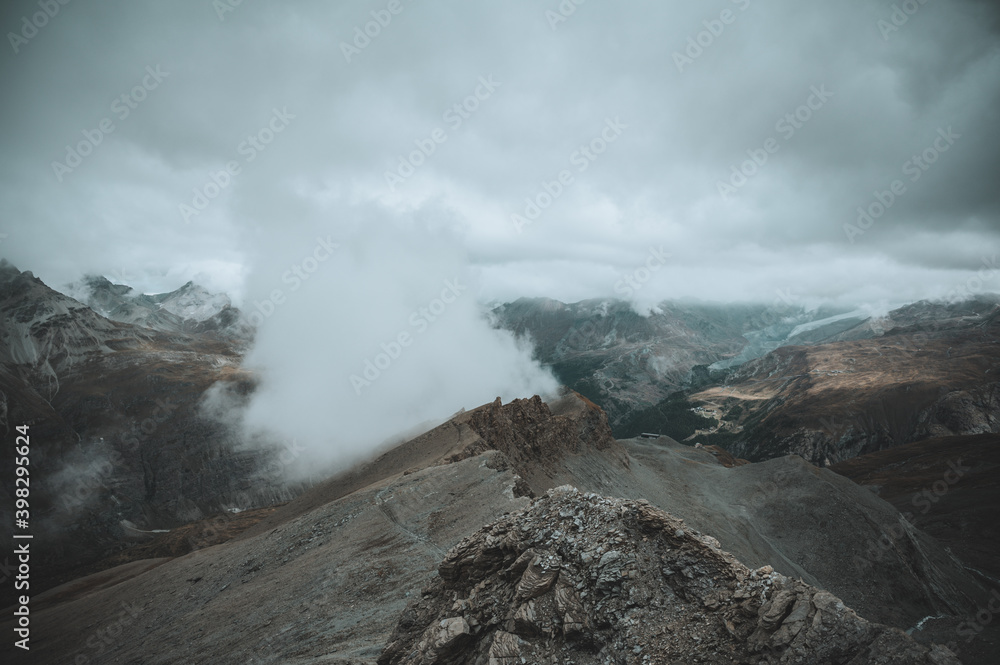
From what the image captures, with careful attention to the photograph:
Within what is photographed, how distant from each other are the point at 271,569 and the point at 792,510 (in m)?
88.3

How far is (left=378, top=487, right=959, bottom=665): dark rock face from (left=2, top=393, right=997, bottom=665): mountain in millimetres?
66

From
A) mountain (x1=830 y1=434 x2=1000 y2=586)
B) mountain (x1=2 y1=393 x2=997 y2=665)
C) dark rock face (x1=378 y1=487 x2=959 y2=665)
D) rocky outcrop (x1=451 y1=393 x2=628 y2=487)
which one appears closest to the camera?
dark rock face (x1=378 y1=487 x2=959 y2=665)

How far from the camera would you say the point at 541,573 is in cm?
1773

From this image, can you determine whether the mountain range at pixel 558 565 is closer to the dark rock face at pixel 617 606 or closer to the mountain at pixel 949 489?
the dark rock face at pixel 617 606

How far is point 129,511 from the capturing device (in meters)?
170

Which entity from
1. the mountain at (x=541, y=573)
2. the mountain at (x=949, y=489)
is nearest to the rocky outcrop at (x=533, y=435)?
the mountain at (x=541, y=573)

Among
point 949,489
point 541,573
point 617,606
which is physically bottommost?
point 949,489

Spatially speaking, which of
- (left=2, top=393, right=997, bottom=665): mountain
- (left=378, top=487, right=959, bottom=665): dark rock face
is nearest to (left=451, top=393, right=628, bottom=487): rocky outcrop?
(left=2, top=393, right=997, bottom=665): mountain

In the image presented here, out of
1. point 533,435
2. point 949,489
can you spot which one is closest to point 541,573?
point 533,435

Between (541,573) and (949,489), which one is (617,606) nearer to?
(541,573)

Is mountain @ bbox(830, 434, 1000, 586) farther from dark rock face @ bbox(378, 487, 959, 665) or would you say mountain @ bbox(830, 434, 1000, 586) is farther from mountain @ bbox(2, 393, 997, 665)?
dark rock face @ bbox(378, 487, 959, 665)

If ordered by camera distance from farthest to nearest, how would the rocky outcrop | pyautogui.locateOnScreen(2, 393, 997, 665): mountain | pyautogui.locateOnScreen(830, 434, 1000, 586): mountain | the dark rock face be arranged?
pyautogui.locateOnScreen(830, 434, 1000, 586): mountain < the rocky outcrop < pyautogui.locateOnScreen(2, 393, 997, 665): mountain < the dark rock face

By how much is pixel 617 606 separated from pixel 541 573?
3190 millimetres

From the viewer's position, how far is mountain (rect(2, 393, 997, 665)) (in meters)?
15.6
